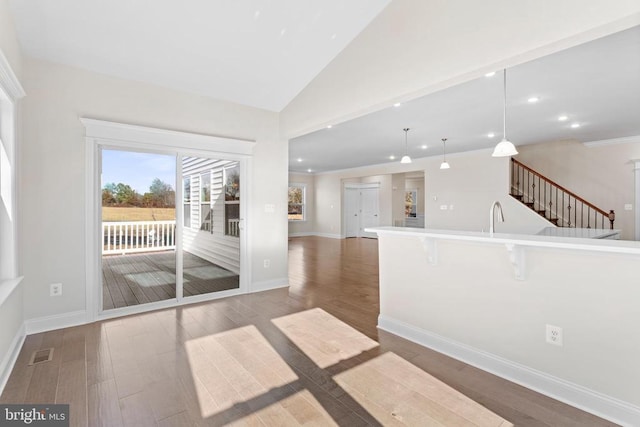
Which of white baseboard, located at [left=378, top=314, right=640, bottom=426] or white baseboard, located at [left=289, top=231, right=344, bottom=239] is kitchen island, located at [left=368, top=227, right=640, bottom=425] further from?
white baseboard, located at [left=289, top=231, right=344, bottom=239]

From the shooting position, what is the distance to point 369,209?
11961 millimetres

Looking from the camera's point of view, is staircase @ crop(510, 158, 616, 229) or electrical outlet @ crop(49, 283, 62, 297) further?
staircase @ crop(510, 158, 616, 229)

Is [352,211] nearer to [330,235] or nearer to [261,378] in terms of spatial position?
[330,235]

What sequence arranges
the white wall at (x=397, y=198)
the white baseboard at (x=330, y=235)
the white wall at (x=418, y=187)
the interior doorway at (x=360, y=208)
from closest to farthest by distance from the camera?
the white wall at (x=397, y=198), the white baseboard at (x=330, y=235), the interior doorway at (x=360, y=208), the white wall at (x=418, y=187)

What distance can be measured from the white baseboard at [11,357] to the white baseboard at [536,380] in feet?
10.2

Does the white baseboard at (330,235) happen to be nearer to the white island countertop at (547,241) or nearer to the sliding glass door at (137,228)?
the sliding glass door at (137,228)

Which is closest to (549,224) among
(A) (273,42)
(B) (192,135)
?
(A) (273,42)

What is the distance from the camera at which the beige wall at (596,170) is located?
6.52 metres

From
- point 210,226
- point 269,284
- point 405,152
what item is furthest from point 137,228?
point 405,152

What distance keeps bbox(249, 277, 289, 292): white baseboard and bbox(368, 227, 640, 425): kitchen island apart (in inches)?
88.5

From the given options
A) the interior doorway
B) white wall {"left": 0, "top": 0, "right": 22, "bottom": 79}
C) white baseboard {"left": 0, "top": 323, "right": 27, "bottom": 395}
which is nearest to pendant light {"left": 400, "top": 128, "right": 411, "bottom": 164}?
the interior doorway

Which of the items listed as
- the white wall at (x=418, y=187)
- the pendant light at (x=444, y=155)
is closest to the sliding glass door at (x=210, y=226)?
the pendant light at (x=444, y=155)

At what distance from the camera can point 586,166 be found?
706cm

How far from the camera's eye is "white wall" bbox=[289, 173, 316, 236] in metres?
12.5
